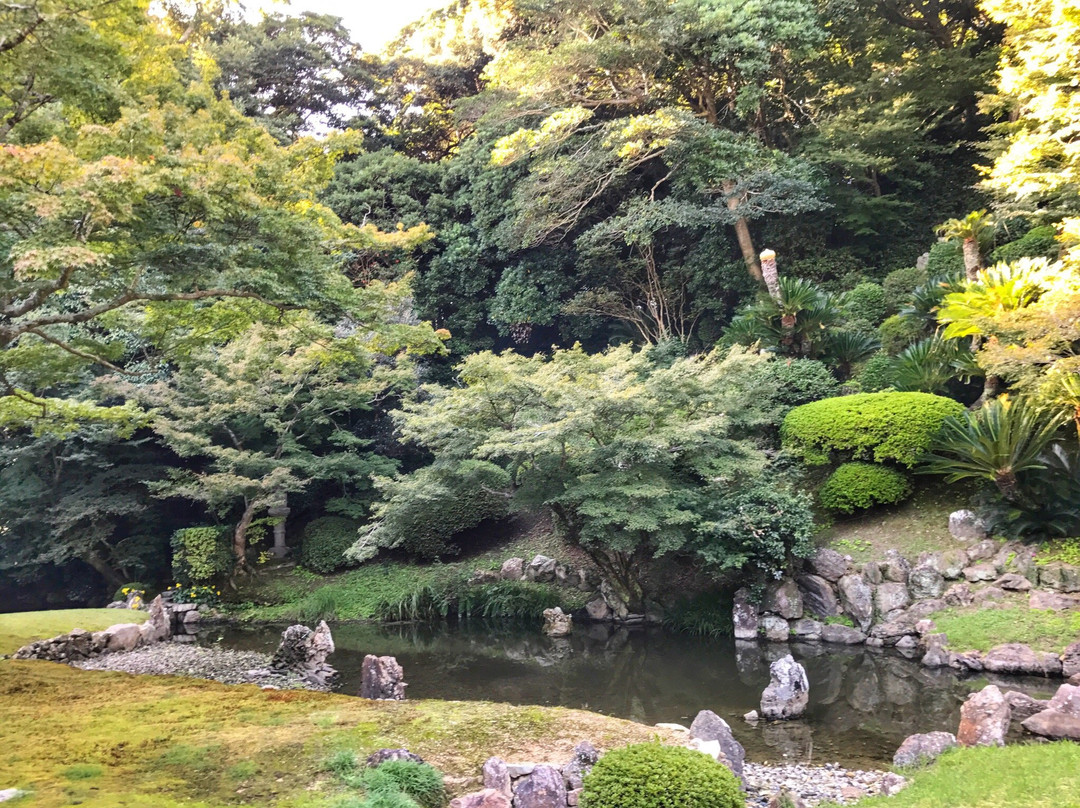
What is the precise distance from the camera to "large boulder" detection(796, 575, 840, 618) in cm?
1021

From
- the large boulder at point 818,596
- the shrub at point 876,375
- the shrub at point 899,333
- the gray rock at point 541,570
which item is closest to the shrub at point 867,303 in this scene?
the shrub at point 899,333

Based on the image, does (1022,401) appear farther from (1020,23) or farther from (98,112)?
(98,112)

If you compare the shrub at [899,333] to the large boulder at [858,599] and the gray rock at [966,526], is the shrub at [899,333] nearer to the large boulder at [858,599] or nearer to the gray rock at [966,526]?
the gray rock at [966,526]

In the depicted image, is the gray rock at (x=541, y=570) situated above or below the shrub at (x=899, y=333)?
below

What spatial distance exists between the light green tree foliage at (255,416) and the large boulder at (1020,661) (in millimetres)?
11071

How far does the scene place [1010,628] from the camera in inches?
331

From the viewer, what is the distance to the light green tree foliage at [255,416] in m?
14.7

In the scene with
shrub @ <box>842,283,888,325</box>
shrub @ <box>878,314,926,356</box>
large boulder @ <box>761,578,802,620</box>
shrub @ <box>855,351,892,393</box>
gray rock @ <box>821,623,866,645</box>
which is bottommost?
gray rock @ <box>821,623,866,645</box>

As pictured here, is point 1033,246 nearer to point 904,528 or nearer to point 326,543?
point 904,528

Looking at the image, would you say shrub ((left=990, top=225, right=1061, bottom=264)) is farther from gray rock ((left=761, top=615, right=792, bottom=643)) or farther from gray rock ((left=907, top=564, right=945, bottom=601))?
gray rock ((left=761, top=615, right=792, bottom=643))

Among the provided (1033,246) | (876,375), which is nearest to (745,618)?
(876,375)

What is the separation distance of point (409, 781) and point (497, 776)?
607 mm

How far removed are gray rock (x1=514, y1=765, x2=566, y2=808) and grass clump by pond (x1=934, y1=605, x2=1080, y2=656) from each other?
21.1 feet

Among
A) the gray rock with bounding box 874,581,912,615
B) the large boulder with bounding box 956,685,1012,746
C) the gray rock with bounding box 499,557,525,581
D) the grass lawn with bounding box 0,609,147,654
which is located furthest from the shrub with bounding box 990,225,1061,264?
the grass lawn with bounding box 0,609,147,654
